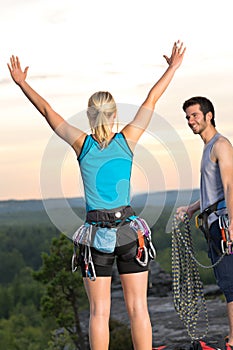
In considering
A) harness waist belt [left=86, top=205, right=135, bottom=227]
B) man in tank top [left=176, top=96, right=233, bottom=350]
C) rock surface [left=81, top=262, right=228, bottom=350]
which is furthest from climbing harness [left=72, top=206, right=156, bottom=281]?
rock surface [left=81, top=262, right=228, bottom=350]

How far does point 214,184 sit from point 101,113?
0.95 metres

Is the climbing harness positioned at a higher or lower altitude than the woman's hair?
lower

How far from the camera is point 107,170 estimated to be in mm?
3801

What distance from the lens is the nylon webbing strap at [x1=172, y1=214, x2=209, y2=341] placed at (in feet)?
15.4

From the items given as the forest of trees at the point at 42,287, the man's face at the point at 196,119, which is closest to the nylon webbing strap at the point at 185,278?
the man's face at the point at 196,119

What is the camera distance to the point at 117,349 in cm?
1413

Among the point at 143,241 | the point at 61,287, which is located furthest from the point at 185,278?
the point at 61,287

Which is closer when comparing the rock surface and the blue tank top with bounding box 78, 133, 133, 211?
the blue tank top with bounding box 78, 133, 133, 211

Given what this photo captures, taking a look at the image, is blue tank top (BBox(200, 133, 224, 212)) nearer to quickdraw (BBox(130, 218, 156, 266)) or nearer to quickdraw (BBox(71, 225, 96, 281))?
quickdraw (BBox(130, 218, 156, 266))

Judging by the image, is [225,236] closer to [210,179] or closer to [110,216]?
[210,179]

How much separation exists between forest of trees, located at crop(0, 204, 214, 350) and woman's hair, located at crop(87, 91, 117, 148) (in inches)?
272

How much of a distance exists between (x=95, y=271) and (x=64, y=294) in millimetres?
14185

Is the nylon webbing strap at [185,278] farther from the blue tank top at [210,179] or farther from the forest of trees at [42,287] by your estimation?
the forest of trees at [42,287]

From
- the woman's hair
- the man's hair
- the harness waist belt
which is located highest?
the man's hair
